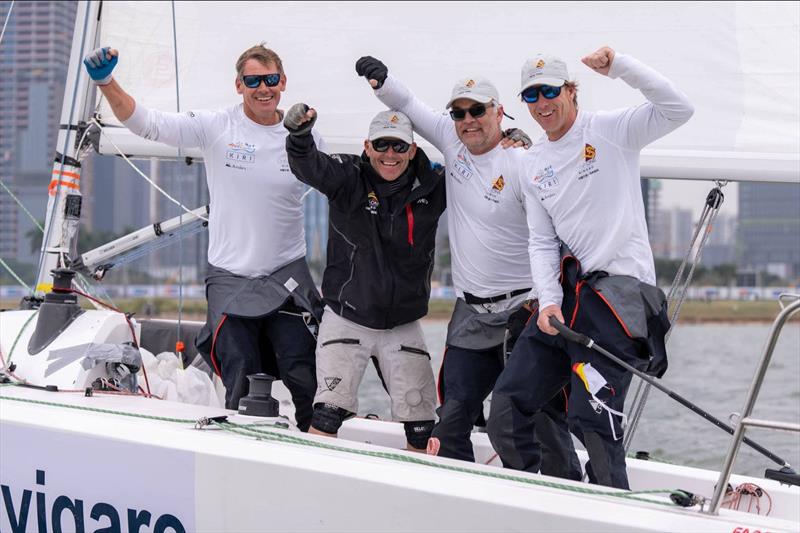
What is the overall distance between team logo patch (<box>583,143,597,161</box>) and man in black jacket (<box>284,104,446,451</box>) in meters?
0.61

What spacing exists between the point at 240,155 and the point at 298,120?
1.72ft

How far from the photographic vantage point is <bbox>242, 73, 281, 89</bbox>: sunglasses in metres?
3.62

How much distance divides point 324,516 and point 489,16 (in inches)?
92.6

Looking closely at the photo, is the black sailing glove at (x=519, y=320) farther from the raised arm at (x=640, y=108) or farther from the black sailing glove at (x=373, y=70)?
the black sailing glove at (x=373, y=70)

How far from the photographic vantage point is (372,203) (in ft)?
11.4

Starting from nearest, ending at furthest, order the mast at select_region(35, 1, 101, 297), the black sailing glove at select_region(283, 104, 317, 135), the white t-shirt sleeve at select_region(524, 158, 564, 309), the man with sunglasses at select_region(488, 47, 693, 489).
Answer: the man with sunglasses at select_region(488, 47, 693, 489) → the white t-shirt sleeve at select_region(524, 158, 564, 309) → the black sailing glove at select_region(283, 104, 317, 135) → the mast at select_region(35, 1, 101, 297)

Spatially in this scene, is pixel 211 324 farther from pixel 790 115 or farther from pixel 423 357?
pixel 790 115

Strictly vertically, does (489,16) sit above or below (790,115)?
above

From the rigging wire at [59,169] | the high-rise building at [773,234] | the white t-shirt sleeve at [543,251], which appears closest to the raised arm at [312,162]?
the white t-shirt sleeve at [543,251]

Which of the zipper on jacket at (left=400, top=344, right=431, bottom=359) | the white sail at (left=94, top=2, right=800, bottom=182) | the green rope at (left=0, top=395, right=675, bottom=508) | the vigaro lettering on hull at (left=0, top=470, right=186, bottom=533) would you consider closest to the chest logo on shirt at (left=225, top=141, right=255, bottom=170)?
the white sail at (left=94, top=2, right=800, bottom=182)

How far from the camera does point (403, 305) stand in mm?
3529

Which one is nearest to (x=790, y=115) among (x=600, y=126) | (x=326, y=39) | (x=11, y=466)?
(x=600, y=126)

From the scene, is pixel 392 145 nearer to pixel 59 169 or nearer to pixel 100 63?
pixel 100 63

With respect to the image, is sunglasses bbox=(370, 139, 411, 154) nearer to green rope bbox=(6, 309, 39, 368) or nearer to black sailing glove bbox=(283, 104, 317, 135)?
black sailing glove bbox=(283, 104, 317, 135)
